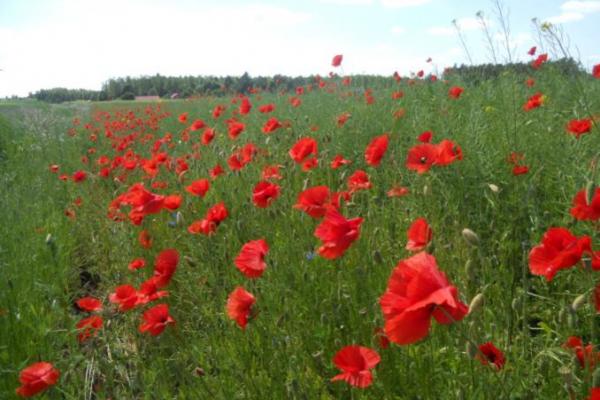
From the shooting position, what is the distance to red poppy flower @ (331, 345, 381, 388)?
42.1 inches

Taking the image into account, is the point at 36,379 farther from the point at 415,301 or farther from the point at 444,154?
the point at 444,154

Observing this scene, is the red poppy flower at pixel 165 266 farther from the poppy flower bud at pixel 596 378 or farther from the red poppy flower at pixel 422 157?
the poppy flower bud at pixel 596 378

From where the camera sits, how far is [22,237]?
3084 millimetres

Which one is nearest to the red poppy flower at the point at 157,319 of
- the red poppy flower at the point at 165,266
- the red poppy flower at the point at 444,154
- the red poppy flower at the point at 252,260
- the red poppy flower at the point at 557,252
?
the red poppy flower at the point at 165,266

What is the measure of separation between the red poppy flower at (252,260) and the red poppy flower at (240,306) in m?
0.08

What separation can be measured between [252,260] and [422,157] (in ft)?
2.84

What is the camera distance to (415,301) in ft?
2.57

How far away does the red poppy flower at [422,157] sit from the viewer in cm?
195

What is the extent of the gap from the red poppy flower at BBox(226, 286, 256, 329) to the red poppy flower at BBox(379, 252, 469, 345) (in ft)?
2.10

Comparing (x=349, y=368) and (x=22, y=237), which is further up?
(x=349, y=368)

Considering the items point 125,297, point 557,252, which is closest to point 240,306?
point 125,297

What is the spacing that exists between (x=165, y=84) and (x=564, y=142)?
127 feet

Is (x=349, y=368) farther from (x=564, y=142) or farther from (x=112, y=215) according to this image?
(x=564, y=142)

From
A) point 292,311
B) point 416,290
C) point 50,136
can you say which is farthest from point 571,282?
point 50,136
